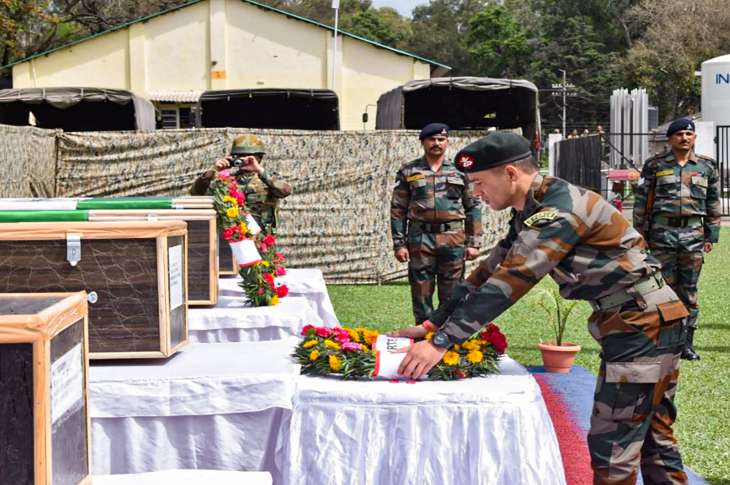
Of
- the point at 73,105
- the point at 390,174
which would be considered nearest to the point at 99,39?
the point at 73,105

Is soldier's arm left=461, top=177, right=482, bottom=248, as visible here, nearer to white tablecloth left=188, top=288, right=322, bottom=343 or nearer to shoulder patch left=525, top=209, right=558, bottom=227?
white tablecloth left=188, top=288, right=322, bottom=343

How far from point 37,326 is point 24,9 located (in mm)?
30532

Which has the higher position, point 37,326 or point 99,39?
point 99,39

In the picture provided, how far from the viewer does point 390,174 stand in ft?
43.8

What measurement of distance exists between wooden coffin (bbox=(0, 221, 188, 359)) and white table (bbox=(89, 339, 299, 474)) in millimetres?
141

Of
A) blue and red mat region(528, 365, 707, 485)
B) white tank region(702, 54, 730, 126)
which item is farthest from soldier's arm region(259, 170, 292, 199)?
white tank region(702, 54, 730, 126)

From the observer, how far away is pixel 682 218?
793 centimetres

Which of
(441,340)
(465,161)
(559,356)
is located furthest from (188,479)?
(559,356)

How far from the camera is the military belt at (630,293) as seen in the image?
351 cm

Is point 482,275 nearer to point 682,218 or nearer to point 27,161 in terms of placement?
point 682,218

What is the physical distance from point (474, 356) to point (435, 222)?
3853 mm

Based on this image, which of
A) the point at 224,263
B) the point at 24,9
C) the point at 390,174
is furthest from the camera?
the point at 24,9

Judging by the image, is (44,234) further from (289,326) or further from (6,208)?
(289,326)

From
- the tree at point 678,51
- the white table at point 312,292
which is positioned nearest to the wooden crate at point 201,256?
the white table at point 312,292
